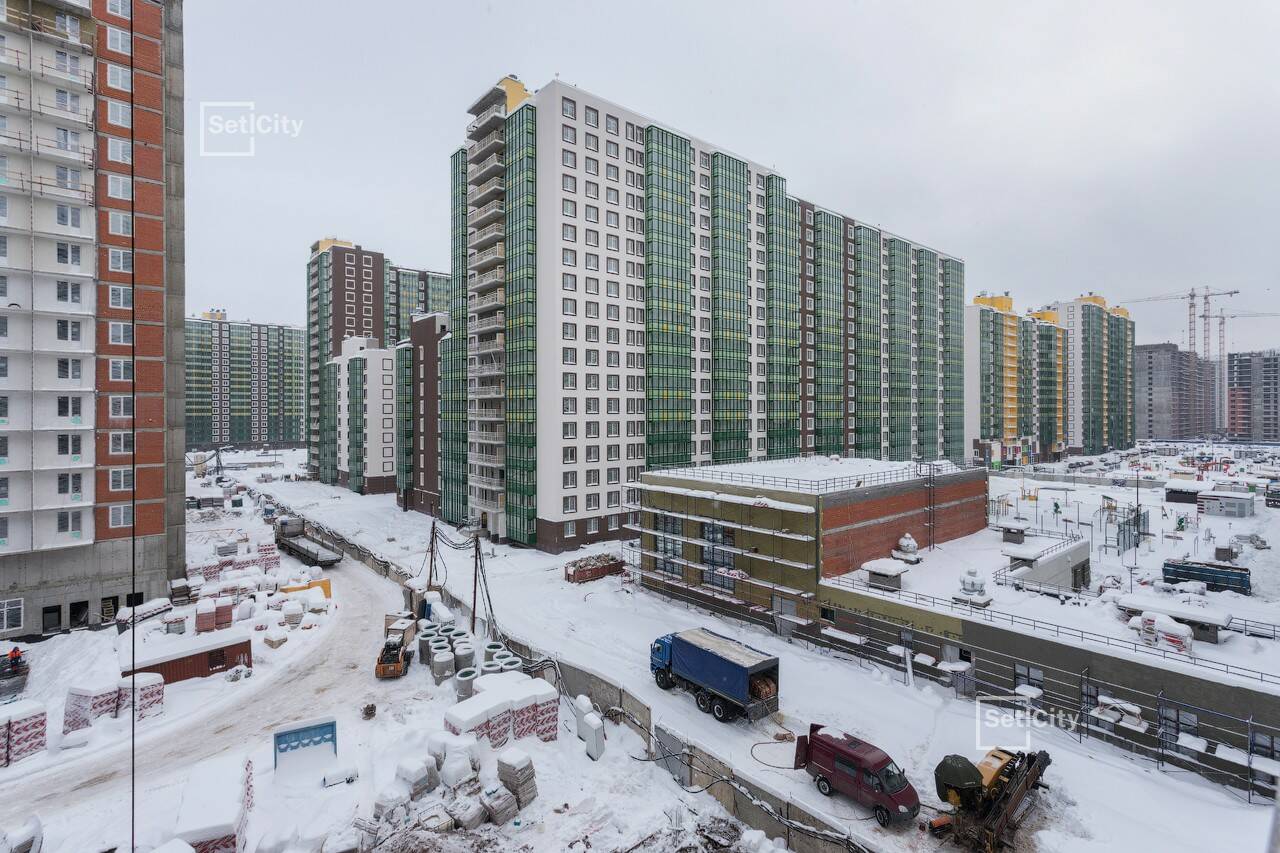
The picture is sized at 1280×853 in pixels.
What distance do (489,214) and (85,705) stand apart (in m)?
49.8

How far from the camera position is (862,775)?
1802cm

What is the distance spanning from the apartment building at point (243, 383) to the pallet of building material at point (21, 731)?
18049 cm

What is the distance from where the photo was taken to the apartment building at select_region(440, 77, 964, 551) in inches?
2163

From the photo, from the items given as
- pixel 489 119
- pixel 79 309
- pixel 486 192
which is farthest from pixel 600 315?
pixel 79 309

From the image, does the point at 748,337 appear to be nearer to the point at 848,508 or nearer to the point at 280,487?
the point at 848,508

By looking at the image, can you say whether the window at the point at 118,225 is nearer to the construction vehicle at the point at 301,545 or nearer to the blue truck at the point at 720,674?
the construction vehicle at the point at 301,545

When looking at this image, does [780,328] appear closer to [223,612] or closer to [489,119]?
[489,119]

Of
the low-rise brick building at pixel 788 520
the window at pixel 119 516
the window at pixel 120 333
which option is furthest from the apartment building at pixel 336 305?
the low-rise brick building at pixel 788 520

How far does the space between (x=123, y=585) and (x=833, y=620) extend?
1747 inches

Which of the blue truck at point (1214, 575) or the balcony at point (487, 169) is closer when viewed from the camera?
the blue truck at point (1214, 575)

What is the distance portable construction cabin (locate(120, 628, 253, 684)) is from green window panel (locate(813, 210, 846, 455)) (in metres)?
71.4

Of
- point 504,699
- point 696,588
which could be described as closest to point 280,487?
point 696,588

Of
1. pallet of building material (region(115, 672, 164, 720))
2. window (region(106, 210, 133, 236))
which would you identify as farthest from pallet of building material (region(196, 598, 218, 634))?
window (region(106, 210, 133, 236))

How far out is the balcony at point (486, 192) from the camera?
59531 millimetres
